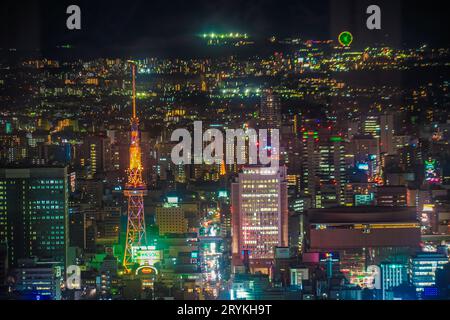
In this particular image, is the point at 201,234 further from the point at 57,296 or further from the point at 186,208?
the point at 57,296

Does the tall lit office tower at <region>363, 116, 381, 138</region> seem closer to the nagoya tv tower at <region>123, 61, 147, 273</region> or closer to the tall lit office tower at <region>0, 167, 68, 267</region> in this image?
the nagoya tv tower at <region>123, 61, 147, 273</region>

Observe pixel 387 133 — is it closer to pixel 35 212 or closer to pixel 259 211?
pixel 259 211

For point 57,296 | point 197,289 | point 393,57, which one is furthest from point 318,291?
point 393,57

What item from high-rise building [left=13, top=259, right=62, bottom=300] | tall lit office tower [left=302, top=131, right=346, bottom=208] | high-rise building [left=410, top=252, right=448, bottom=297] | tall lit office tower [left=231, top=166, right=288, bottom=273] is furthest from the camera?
tall lit office tower [left=302, top=131, right=346, bottom=208]

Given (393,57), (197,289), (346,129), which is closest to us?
(197,289)

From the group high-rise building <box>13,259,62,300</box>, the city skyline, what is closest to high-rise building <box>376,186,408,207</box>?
the city skyline

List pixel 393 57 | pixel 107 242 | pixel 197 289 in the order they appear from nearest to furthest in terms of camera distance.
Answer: pixel 197 289
pixel 393 57
pixel 107 242

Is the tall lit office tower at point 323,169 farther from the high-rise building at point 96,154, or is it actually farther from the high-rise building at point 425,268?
the high-rise building at point 96,154
